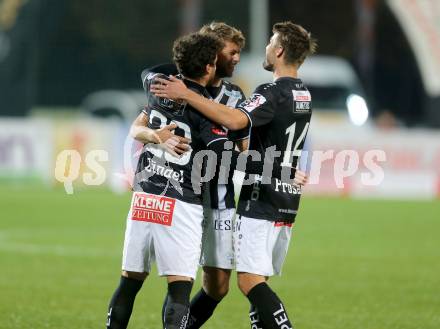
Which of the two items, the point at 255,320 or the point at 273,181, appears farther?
the point at 255,320

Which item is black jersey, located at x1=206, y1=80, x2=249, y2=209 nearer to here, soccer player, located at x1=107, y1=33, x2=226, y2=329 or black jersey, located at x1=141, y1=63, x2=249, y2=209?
black jersey, located at x1=141, y1=63, x2=249, y2=209

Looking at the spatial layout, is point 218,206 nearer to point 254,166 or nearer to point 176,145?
point 254,166

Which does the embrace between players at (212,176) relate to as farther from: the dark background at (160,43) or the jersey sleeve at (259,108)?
the dark background at (160,43)

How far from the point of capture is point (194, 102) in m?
7.05

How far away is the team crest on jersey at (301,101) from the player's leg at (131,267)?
4.14 ft

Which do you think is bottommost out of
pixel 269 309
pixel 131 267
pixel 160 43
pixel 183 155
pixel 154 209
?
pixel 269 309

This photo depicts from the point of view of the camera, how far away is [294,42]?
290 inches

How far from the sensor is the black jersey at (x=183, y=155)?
23.6 ft

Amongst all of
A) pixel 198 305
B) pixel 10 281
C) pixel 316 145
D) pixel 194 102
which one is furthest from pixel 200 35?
pixel 316 145

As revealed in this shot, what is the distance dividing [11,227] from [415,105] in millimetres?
25585

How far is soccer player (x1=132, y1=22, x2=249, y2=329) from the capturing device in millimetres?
7594

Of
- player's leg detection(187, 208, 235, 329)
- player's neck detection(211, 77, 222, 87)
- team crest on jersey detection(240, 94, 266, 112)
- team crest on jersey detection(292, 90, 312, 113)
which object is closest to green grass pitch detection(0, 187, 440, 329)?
player's leg detection(187, 208, 235, 329)

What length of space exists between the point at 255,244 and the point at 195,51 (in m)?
1.33

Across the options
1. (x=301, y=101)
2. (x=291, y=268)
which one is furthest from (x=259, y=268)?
(x=291, y=268)
